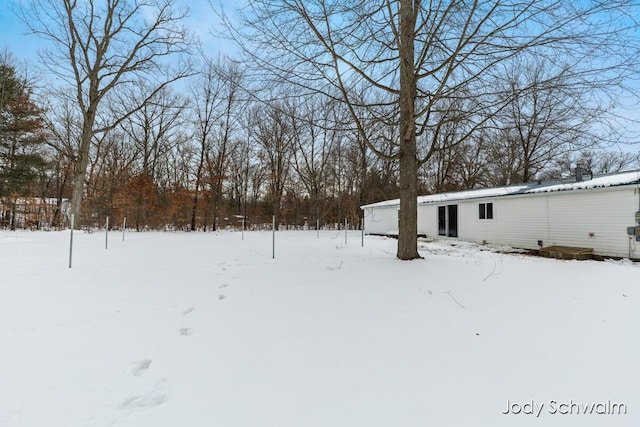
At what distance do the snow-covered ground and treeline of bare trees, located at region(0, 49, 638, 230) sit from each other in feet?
37.1

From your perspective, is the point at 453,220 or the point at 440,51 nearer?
the point at 440,51

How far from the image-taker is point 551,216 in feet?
32.5

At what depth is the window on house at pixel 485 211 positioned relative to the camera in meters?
12.1

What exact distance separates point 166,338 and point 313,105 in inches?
213

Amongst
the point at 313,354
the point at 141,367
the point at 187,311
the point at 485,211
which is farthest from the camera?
the point at 485,211

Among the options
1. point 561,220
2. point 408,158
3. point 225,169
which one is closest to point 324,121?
point 408,158

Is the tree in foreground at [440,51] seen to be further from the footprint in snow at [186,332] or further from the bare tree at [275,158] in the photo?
the bare tree at [275,158]

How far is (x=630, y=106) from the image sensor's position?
14.1ft

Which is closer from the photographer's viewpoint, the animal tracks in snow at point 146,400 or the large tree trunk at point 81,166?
the animal tracks in snow at point 146,400

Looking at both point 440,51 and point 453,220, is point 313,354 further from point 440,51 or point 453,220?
point 453,220

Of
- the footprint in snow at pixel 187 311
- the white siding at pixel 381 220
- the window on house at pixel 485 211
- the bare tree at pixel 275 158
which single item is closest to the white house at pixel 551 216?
the window on house at pixel 485 211

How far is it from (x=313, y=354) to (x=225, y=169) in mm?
20845

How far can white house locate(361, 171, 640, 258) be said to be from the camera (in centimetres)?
807

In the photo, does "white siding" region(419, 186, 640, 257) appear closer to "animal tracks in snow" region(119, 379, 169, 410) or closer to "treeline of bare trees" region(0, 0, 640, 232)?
"treeline of bare trees" region(0, 0, 640, 232)
